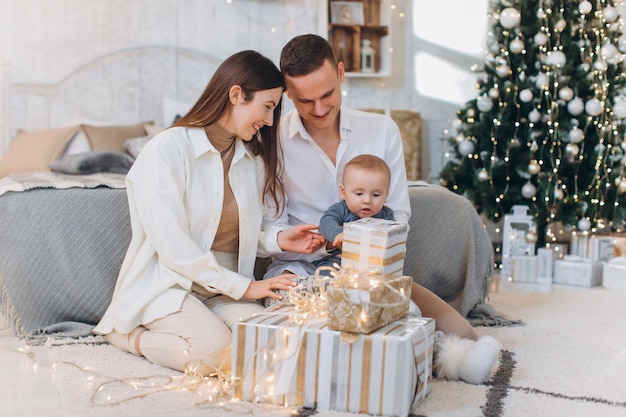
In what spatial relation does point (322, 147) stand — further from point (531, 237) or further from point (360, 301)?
point (531, 237)

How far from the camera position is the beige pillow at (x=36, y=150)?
397 centimetres

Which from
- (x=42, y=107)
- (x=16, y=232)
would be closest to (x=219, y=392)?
(x=16, y=232)

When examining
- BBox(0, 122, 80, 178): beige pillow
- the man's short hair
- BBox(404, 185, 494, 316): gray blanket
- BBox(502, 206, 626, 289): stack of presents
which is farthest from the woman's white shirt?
BBox(502, 206, 626, 289): stack of presents

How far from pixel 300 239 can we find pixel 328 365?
23.6 inches

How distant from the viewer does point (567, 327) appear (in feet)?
8.57

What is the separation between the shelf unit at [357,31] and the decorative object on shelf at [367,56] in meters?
0.02

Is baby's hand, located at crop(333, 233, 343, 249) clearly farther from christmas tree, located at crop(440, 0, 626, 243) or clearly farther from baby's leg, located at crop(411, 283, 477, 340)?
christmas tree, located at crop(440, 0, 626, 243)

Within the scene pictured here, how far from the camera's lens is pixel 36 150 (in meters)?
4.06

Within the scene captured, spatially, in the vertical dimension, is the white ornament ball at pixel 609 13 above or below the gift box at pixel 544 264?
above

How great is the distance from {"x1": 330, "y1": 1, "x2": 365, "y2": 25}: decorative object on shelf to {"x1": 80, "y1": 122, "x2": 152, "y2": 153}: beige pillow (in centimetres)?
159

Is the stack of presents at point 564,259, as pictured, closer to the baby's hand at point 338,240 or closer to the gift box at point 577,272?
the gift box at point 577,272

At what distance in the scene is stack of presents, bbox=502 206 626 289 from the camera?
379 centimetres

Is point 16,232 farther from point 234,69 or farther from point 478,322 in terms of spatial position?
point 478,322

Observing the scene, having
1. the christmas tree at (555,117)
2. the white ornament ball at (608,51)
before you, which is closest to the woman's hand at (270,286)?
the christmas tree at (555,117)
